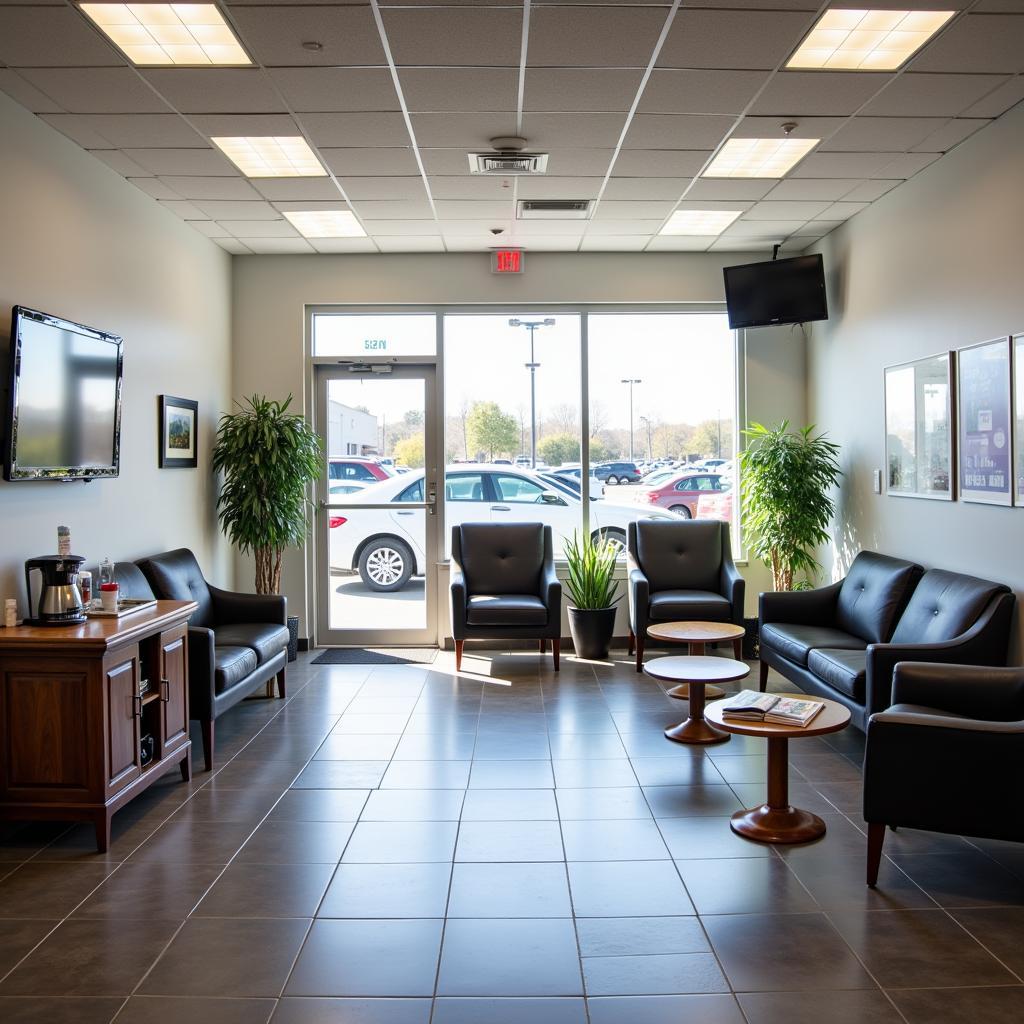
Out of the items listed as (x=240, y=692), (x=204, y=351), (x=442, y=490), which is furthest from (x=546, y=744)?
(x=204, y=351)

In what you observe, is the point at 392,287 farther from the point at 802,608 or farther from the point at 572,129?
the point at 802,608

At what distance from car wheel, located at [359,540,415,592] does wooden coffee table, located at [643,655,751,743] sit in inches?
125

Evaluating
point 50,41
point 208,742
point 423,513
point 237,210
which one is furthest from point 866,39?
point 423,513

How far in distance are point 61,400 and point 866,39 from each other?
152 inches

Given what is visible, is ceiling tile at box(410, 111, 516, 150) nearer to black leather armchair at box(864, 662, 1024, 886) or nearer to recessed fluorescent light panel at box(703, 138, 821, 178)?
recessed fluorescent light panel at box(703, 138, 821, 178)

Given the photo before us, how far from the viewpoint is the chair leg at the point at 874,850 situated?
332 cm

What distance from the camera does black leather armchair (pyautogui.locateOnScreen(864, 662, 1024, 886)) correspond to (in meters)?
3.20

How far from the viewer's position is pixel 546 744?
5.08 metres

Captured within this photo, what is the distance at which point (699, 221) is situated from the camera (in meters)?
6.75

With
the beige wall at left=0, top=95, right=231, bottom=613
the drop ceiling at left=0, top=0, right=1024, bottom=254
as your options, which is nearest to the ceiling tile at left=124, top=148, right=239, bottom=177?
the drop ceiling at left=0, top=0, right=1024, bottom=254

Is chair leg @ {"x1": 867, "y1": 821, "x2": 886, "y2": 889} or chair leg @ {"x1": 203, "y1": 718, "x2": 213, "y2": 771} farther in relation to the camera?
chair leg @ {"x1": 203, "y1": 718, "x2": 213, "y2": 771}

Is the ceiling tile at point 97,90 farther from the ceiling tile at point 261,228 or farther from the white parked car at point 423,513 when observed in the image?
the white parked car at point 423,513

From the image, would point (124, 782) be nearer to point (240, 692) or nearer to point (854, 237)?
point (240, 692)

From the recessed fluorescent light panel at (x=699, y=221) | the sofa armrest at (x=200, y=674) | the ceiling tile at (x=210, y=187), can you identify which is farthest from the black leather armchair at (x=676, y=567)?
the ceiling tile at (x=210, y=187)
